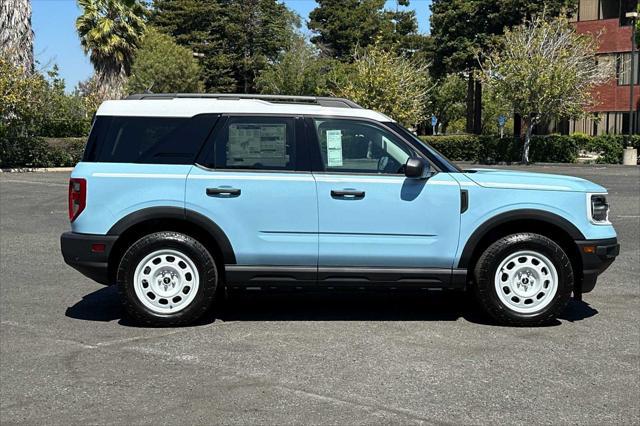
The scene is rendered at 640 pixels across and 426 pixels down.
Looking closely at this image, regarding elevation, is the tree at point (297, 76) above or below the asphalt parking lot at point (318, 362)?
above

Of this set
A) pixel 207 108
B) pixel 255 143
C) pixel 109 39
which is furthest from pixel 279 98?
pixel 109 39

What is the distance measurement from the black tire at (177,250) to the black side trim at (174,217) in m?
0.15

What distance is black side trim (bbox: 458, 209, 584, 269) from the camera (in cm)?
610

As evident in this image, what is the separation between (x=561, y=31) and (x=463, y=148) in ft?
26.7

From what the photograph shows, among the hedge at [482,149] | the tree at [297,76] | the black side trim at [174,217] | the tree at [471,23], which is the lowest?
the black side trim at [174,217]

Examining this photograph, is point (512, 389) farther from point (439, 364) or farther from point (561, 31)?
point (561, 31)

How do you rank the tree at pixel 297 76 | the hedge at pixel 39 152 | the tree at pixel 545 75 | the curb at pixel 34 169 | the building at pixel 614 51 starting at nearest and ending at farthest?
the curb at pixel 34 169, the hedge at pixel 39 152, the tree at pixel 545 75, the building at pixel 614 51, the tree at pixel 297 76

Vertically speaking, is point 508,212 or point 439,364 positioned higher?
point 508,212

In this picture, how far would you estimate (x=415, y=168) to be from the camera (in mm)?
5941

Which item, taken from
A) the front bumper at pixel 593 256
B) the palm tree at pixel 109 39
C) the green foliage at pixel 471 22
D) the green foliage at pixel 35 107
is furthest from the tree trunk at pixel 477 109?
the front bumper at pixel 593 256

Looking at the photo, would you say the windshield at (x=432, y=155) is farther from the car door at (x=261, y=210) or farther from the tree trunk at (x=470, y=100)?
the tree trunk at (x=470, y=100)

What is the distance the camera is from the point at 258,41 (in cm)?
6669

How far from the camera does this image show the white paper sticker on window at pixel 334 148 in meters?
6.16

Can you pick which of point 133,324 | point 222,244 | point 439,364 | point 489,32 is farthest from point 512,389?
point 489,32
